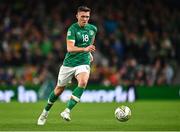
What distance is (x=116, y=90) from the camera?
26188 mm

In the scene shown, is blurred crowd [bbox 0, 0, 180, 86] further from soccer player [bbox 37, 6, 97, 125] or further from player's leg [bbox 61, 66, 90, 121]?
player's leg [bbox 61, 66, 90, 121]

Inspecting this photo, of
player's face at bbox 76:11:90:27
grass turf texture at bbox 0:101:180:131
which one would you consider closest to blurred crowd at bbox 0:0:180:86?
grass turf texture at bbox 0:101:180:131

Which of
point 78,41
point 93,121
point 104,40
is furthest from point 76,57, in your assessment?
point 104,40

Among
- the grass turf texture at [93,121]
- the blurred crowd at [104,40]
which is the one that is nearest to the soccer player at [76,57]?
the grass turf texture at [93,121]

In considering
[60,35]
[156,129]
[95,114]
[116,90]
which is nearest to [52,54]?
[60,35]

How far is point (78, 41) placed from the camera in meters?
14.6

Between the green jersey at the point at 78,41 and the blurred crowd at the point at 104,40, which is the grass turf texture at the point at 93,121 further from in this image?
the blurred crowd at the point at 104,40

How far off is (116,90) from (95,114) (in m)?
7.89

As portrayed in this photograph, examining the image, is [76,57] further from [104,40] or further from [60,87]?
[104,40]

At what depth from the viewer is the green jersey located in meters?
14.5

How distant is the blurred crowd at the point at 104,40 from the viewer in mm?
27188

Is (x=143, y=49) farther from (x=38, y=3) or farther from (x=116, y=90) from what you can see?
(x=38, y=3)

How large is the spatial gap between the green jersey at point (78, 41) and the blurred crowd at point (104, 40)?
11881 millimetres

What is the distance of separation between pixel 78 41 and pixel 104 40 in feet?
44.4
